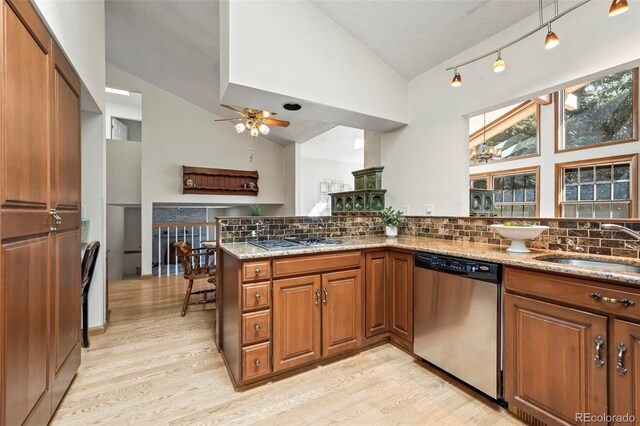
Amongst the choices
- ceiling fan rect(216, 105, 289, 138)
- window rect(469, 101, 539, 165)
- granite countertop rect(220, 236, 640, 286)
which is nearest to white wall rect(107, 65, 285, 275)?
ceiling fan rect(216, 105, 289, 138)

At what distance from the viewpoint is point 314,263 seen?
196 centimetres

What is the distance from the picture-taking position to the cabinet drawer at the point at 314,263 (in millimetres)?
1840

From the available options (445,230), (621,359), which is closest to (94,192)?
(445,230)

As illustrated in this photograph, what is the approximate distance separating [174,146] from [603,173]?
7363 millimetres

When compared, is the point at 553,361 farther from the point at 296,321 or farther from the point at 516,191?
the point at 516,191

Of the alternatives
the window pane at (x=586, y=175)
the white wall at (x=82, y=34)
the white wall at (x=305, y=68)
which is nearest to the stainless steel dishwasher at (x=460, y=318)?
the white wall at (x=305, y=68)

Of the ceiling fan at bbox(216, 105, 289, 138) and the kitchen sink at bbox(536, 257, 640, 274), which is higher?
the ceiling fan at bbox(216, 105, 289, 138)

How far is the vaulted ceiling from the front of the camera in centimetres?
221

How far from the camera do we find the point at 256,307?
5.80ft

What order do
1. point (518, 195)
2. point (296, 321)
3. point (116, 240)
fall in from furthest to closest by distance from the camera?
point (116, 240)
point (518, 195)
point (296, 321)

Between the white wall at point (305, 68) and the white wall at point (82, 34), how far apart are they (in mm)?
960

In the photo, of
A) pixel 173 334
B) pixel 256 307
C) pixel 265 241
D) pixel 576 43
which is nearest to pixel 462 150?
pixel 576 43

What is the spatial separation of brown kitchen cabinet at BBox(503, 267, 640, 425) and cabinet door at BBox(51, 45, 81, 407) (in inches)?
103

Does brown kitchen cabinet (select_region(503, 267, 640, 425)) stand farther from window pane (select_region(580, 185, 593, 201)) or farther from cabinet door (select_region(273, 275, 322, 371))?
window pane (select_region(580, 185, 593, 201))
